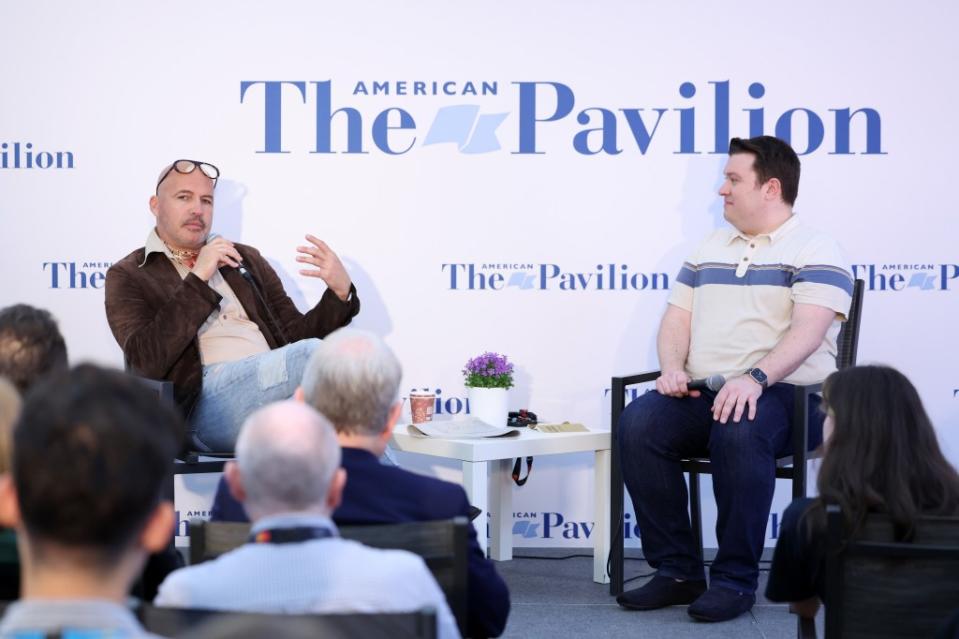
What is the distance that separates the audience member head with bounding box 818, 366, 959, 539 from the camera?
2084mm

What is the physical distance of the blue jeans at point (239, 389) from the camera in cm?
367

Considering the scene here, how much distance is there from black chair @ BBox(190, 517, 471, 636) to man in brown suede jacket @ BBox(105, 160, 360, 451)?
189cm

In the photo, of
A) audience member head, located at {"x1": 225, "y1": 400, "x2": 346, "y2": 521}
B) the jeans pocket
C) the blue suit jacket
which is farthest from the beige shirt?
audience member head, located at {"x1": 225, "y1": 400, "x2": 346, "y2": 521}

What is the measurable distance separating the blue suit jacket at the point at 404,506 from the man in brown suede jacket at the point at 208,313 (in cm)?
176

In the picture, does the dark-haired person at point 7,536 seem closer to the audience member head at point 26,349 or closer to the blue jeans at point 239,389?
the audience member head at point 26,349

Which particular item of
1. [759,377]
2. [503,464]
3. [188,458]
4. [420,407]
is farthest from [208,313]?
[759,377]

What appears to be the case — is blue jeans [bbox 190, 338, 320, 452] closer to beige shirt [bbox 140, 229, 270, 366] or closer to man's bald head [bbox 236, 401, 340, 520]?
beige shirt [bbox 140, 229, 270, 366]

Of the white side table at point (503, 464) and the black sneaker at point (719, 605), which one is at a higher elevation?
the white side table at point (503, 464)

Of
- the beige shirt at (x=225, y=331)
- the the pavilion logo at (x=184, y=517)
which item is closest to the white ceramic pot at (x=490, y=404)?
the beige shirt at (x=225, y=331)

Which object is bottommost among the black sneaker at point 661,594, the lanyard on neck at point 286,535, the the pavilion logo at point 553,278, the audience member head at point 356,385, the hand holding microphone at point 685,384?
the black sneaker at point 661,594

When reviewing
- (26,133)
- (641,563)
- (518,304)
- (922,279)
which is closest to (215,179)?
(26,133)

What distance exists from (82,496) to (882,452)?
5.11 ft

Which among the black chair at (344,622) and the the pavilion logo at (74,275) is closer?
the black chair at (344,622)

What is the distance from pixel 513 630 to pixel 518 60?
221 cm
